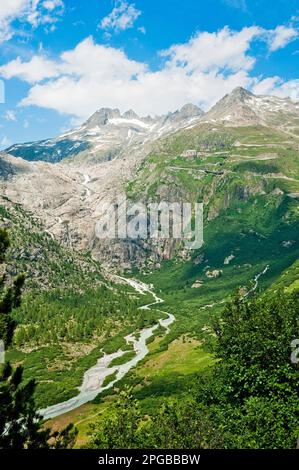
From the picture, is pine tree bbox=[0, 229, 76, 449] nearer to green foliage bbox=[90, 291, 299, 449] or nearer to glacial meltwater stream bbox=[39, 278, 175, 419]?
green foliage bbox=[90, 291, 299, 449]

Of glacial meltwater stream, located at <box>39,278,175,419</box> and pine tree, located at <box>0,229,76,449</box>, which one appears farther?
glacial meltwater stream, located at <box>39,278,175,419</box>

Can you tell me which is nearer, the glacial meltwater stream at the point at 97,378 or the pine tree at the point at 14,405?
the pine tree at the point at 14,405

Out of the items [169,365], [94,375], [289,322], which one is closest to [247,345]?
[289,322]

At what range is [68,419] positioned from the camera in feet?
363

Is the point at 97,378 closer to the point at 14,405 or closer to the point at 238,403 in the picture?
the point at 238,403

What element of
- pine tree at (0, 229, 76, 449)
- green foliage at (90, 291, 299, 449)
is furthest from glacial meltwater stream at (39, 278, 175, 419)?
pine tree at (0, 229, 76, 449)

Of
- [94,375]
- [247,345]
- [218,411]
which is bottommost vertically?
[94,375]

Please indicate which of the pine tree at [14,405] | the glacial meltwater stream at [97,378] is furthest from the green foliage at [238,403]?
the glacial meltwater stream at [97,378]

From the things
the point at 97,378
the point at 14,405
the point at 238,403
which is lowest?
the point at 97,378

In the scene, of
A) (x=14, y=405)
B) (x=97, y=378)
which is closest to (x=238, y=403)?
(x=14, y=405)

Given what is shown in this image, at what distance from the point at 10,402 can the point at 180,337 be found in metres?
156

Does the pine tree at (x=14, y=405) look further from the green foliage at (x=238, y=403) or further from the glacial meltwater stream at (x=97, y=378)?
the glacial meltwater stream at (x=97, y=378)

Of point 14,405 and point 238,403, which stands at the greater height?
point 14,405
